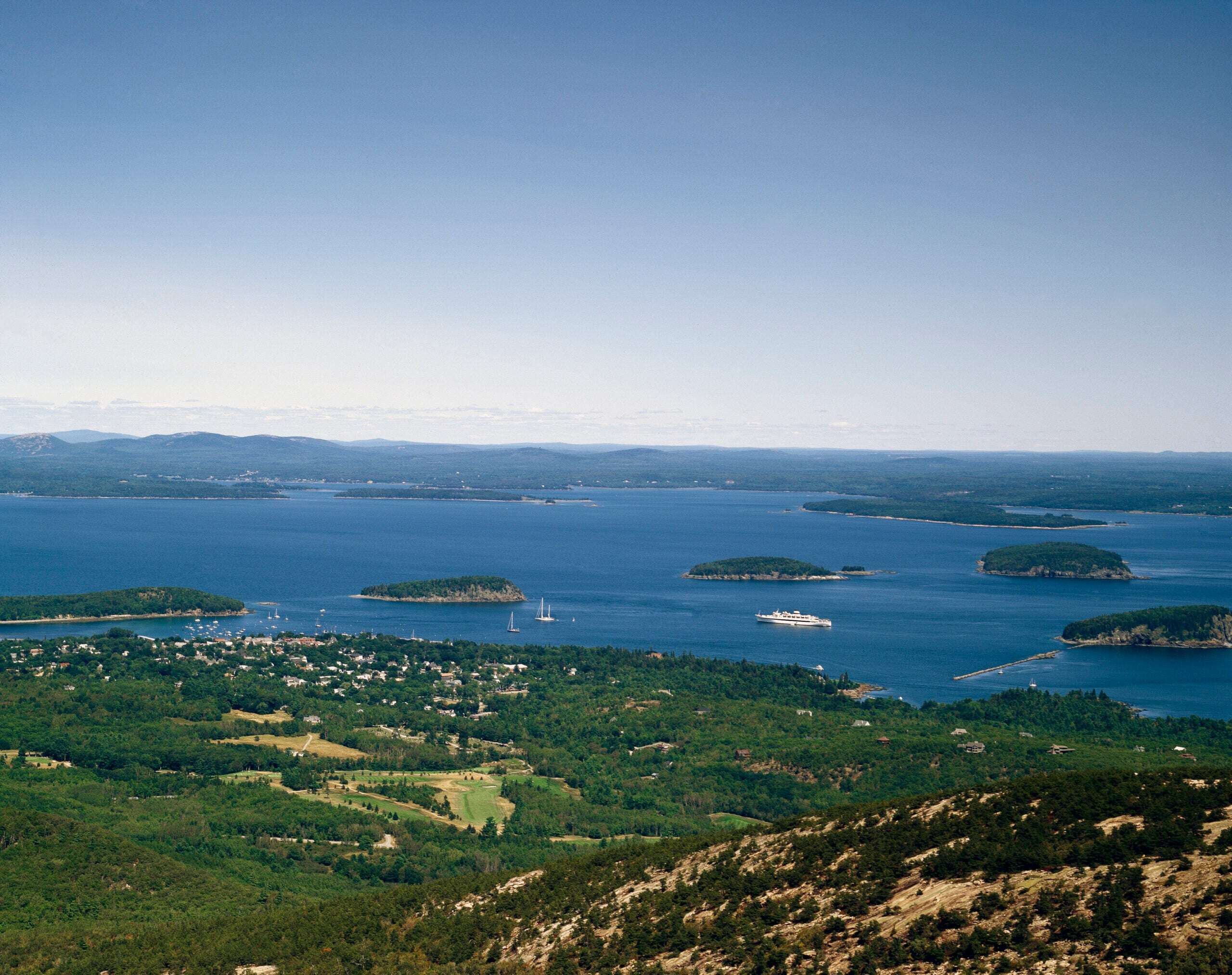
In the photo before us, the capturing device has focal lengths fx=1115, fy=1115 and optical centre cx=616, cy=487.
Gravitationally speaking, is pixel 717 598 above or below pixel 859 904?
below

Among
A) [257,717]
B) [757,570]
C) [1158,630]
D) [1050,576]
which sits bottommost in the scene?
[257,717]

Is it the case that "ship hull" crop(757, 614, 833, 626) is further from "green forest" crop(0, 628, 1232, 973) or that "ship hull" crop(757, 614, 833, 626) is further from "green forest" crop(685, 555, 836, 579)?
"green forest" crop(685, 555, 836, 579)

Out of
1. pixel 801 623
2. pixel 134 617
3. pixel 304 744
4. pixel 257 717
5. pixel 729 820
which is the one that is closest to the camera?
pixel 729 820

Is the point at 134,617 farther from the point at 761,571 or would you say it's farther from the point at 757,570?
the point at 761,571

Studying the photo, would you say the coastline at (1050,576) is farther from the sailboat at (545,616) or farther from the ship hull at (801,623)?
the sailboat at (545,616)

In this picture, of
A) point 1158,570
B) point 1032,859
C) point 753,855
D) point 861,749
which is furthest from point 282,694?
point 1158,570

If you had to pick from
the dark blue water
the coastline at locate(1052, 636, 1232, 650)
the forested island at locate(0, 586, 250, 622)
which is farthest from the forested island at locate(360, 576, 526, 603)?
the coastline at locate(1052, 636, 1232, 650)

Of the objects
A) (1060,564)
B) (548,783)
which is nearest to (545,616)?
(548,783)
